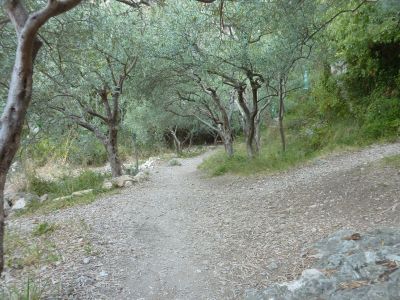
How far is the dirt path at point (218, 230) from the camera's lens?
3822 millimetres

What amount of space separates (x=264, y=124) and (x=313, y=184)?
15730 millimetres

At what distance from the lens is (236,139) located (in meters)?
27.9

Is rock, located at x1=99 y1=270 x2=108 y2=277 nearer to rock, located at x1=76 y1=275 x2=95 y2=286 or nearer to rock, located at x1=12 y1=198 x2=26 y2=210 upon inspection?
rock, located at x1=76 y1=275 x2=95 y2=286

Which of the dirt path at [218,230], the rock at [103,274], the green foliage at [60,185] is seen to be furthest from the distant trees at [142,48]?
the dirt path at [218,230]

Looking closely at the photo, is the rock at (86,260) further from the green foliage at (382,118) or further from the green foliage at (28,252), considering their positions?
the green foliage at (382,118)

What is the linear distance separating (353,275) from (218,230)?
9.08ft

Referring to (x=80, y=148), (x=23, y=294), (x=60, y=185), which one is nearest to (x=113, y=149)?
(x=60, y=185)

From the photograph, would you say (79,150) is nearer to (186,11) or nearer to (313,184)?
(186,11)

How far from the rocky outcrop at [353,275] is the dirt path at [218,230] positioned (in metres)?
0.43

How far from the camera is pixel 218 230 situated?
5.61 m

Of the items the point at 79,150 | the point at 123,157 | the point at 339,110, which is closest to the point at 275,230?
the point at 339,110

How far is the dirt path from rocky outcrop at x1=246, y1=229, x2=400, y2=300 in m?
0.43

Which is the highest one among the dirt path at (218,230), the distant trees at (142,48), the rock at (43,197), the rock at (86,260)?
the distant trees at (142,48)

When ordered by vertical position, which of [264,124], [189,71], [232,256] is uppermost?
[189,71]
